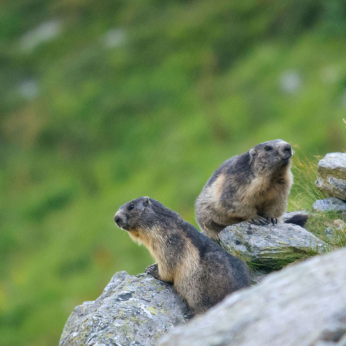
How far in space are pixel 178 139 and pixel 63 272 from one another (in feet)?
24.1

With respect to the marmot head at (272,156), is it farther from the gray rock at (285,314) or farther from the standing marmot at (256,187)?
the gray rock at (285,314)

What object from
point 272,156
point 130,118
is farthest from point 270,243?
point 130,118

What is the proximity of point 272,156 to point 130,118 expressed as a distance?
17.9 metres

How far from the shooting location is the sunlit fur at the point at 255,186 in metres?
9.39

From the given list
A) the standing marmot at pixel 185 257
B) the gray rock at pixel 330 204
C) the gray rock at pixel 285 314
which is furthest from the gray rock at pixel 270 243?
the gray rock at pixel 285 314

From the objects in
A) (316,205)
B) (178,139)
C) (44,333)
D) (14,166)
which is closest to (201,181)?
(178,139)

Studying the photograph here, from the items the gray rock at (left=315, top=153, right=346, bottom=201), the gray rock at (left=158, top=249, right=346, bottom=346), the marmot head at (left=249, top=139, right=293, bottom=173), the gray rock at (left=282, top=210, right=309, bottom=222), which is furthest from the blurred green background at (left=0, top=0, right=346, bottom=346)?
the gray rock at (left=158, top=249, right=346, bottom=346)

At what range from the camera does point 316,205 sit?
9.39m

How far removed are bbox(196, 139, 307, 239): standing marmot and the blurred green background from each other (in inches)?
367

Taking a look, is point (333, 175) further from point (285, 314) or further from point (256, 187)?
point (285, 314)

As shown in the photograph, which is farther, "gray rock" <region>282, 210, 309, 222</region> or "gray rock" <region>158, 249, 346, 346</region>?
"gray rock" <region>282, 210, 309, 222</region>

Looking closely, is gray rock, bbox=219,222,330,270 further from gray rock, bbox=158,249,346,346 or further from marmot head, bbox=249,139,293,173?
gray rock, bbox=158,249,346,346

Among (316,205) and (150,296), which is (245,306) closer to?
(150,296)

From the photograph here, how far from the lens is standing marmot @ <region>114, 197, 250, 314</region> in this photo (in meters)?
8.01
